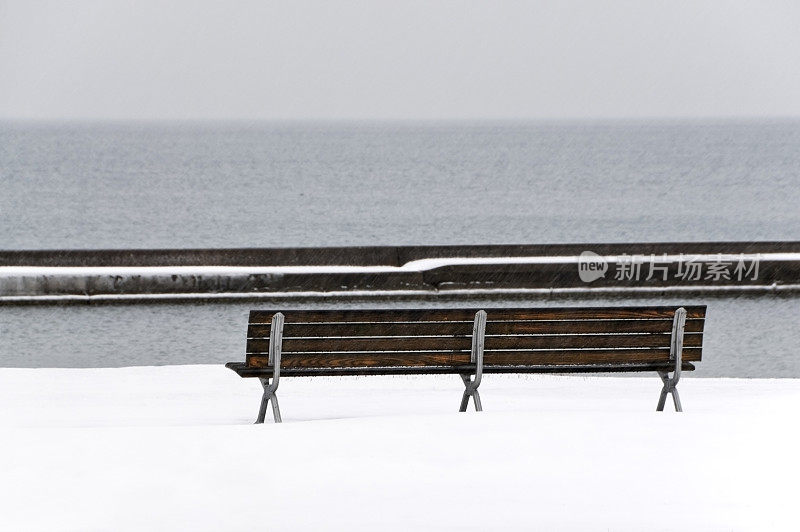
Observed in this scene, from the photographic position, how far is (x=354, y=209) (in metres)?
77.2

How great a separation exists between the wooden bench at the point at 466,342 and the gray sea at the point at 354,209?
877 cm

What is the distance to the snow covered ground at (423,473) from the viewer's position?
512 centimetres

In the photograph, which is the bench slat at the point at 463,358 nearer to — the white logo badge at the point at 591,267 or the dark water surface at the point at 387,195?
the white logo badge at the point at 591,267

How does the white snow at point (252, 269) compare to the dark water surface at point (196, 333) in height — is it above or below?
above

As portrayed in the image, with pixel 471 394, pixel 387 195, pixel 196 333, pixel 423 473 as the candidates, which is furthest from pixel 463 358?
pixel 387 195

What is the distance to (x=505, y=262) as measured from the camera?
69.3ft

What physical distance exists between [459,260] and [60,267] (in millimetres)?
6577

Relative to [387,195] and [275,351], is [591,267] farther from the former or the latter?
[387,195]

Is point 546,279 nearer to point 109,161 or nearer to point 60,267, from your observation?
point 60,267

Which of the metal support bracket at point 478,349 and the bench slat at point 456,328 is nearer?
the bench slat at point 456,328

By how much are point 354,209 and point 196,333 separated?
57357 millimetres

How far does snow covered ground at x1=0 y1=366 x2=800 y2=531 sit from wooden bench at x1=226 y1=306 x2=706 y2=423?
704mm

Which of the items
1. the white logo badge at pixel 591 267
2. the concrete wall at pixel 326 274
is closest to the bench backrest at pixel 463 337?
the concrete wall at pixel 326 274

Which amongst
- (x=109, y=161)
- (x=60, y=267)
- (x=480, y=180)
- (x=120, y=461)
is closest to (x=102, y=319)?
(x=60, y=267)
